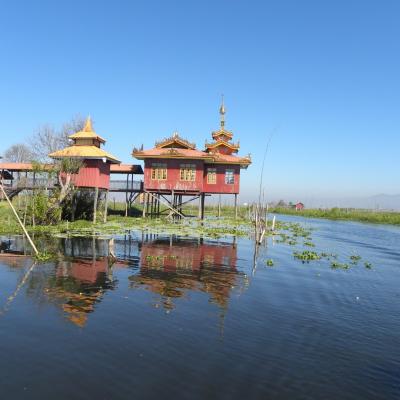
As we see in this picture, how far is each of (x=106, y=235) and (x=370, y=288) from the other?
16.6m

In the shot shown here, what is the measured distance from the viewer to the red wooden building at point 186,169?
127 feet

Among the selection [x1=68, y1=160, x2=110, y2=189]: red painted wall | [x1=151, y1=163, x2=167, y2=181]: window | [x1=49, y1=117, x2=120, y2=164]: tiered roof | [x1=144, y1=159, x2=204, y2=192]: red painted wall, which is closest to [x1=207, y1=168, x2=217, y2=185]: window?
[x1=144, y1=159, x2=204, y2=192]: red painted wall

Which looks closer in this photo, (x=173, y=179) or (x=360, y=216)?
(x=173, y=179)

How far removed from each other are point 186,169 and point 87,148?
9.53m

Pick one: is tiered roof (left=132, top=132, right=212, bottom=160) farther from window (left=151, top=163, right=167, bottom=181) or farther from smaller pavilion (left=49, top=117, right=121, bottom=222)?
smaller pavilion (left=49, top=117, right=121, bottom=222)

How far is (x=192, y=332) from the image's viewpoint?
9.05 meters

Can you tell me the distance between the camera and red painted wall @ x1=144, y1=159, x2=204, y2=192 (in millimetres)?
39031

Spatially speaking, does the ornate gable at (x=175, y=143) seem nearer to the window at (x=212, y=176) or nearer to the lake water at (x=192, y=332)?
the window at (x=212, y=176)

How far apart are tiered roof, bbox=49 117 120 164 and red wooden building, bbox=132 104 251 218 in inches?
157

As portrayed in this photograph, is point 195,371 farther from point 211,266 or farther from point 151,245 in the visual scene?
point 151,245

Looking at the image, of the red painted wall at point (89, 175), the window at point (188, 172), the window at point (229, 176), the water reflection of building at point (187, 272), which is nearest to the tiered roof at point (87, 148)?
the red painted wall at point (89, 175)

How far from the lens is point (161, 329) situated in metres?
9.12

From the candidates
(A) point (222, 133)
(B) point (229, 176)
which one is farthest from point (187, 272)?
(A) point (222, 133)

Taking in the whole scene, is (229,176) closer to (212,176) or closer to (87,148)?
(212,176)
